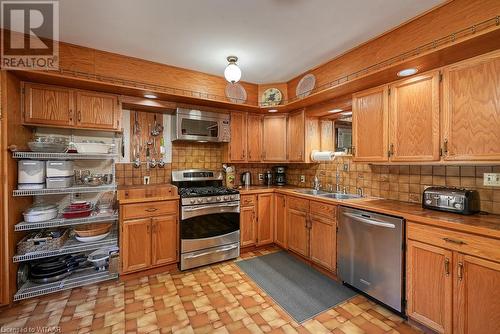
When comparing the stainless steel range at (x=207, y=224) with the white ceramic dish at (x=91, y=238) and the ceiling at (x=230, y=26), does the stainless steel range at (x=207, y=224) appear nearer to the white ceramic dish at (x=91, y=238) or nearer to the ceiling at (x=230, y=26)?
the white ceramic dish at (x=91, y=238)

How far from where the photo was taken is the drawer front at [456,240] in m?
1.38

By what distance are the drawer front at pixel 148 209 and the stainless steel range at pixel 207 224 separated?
0.13m

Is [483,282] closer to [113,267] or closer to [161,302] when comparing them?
[161,302]

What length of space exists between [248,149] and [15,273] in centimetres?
291

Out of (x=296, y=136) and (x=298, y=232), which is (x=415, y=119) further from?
(x=298, y=232)

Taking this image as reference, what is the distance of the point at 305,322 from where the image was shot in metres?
1.83

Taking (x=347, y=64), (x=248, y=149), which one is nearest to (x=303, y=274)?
(x=248, y=149)

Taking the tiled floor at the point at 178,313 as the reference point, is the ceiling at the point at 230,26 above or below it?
above

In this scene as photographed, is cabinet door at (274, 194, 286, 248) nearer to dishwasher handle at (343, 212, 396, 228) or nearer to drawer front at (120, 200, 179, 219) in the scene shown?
dishwasher handle at (343, 212, 396, 228)

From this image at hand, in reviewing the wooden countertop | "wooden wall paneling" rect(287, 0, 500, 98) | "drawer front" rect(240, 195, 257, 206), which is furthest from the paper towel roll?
"drawer front" rect(240, 195, 257, 206)

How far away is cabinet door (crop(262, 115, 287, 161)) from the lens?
3539mm

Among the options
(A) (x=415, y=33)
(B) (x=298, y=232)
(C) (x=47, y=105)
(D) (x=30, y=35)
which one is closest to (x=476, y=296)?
(B) (x=298, y=232)

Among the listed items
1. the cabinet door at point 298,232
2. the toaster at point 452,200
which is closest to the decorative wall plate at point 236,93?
the cabinet door at point 298,232

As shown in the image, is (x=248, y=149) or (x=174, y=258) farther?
(x=248, y=149)
